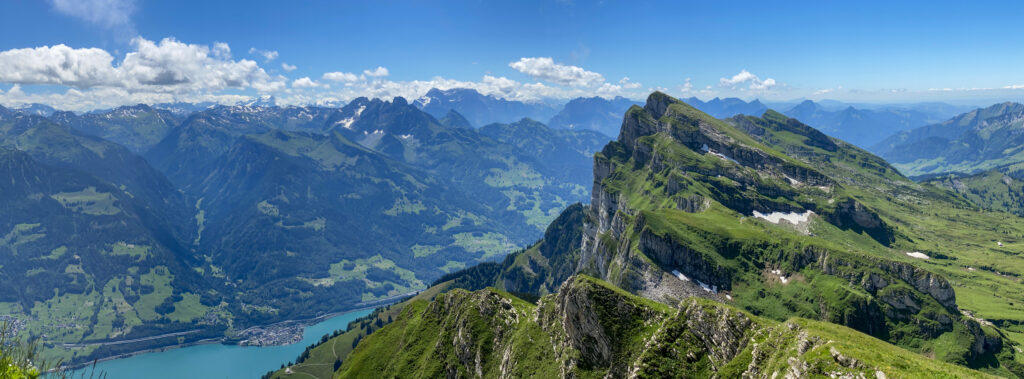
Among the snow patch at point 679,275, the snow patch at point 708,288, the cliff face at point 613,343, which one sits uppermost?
the cliff face at point 613,343

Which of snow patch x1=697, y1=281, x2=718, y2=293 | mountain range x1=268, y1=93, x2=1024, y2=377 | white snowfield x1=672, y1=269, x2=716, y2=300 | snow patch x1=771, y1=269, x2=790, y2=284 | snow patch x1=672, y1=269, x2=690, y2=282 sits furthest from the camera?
snow patch x1=672, y1=269, x2=690, y2=282

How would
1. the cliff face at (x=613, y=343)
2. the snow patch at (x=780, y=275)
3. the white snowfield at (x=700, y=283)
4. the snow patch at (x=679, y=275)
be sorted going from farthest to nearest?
the snow patch at (x=679, y=275) < the white snowfield at (x=700, y=283) < the snow patch at (x=780, y=275) < the cliff face at (x=613, y=343)

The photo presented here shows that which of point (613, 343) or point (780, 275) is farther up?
point (613, 343)

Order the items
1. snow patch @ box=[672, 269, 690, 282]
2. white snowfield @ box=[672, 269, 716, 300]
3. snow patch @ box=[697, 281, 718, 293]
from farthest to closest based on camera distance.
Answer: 1. snow patch @ box=[672, 269, 690, 282]
2. white snowfield @ box=[672, 269, 716, 300]
3. snow patch @ box=[697, 281, 718, 293]

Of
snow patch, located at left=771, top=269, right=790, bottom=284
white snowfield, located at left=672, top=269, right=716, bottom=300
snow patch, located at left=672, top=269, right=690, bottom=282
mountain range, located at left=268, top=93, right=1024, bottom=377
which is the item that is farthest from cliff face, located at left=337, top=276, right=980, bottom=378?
snow patch, located at left=771, top=269, right=790, bottom=284

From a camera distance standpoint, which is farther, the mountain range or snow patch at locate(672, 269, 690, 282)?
snow patch at locate(672, 269, 690, 282)

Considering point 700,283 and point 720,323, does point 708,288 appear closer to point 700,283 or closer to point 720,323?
point 700,283

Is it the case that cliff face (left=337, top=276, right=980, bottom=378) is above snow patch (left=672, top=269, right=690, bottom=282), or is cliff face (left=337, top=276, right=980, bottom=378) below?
above

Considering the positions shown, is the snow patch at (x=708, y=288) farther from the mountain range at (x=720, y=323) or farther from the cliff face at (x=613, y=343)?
the cliff face at (x=613, y=343)

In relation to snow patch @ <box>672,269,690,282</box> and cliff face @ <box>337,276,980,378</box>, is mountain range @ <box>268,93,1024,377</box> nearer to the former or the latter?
cliff face @ <box>337,276,980,378</box>

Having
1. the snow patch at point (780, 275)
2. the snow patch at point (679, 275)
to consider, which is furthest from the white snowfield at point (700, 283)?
the snow patch at point (780, 275)

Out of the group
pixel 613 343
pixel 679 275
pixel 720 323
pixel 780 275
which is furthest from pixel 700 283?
pixel 720 323
